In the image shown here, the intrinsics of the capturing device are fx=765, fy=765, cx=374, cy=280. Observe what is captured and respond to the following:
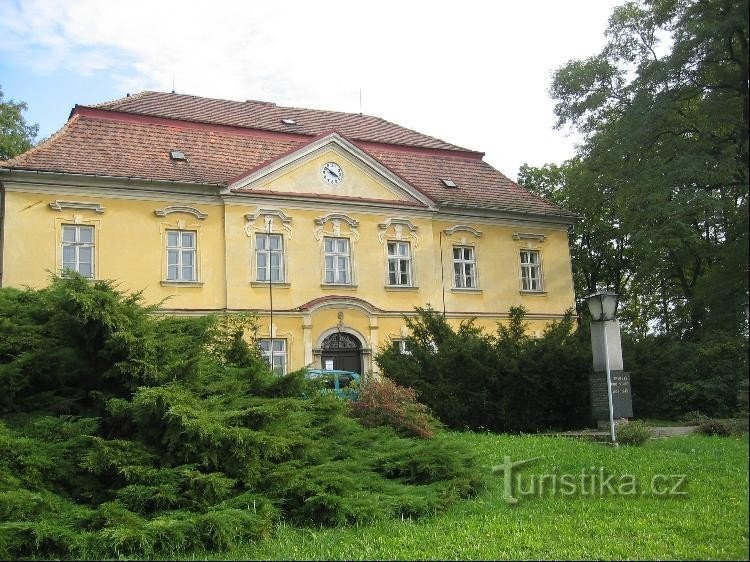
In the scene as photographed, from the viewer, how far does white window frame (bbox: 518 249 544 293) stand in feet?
88.5

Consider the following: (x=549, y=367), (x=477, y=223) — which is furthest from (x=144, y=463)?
(x=477, y=223)

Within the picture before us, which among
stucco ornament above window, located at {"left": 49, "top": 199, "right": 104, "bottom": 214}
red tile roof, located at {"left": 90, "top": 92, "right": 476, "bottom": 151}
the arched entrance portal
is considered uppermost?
red tile roof, located at {"left": 90, "top": 92, "right": 476, "bottom": 151}

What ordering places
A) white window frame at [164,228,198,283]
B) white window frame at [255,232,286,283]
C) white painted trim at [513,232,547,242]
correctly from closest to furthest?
1. white window frame at [164,228,198,283]
2. white window frame at [255,232,286,283]
3. white painted trim at [513,232,547,242]

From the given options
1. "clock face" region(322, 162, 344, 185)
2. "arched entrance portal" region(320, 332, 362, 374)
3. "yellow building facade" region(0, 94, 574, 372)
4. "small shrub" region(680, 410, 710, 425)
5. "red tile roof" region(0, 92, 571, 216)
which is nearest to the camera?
"small shrub" region(680, 410, 710, 425)

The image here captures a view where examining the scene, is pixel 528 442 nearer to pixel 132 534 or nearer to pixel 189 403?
pixel 189 403

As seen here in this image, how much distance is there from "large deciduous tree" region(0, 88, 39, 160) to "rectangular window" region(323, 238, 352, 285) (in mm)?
15554

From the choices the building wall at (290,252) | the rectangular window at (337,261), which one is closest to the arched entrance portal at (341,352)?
the building wall at (290,252)

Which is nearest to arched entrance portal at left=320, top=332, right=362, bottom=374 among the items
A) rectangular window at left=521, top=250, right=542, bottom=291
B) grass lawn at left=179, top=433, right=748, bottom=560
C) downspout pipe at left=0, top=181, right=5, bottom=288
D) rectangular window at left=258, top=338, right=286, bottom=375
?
rectangular window at left=258, top=338, right=286, bottom=375

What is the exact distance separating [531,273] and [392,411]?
1666 centimetres

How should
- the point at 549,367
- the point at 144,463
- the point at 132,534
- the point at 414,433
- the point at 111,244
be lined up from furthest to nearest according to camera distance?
the point at 111,244, the point at 549,367, the point at 414,433, the point at 144,463, the point at 132,534

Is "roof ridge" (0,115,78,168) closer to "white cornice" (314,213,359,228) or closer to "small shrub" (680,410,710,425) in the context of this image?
"white cornice" (314,213,359,228)

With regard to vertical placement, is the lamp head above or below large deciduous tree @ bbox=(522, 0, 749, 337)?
below

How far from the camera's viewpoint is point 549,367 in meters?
15.5

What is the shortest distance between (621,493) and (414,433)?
3677 millimetres
